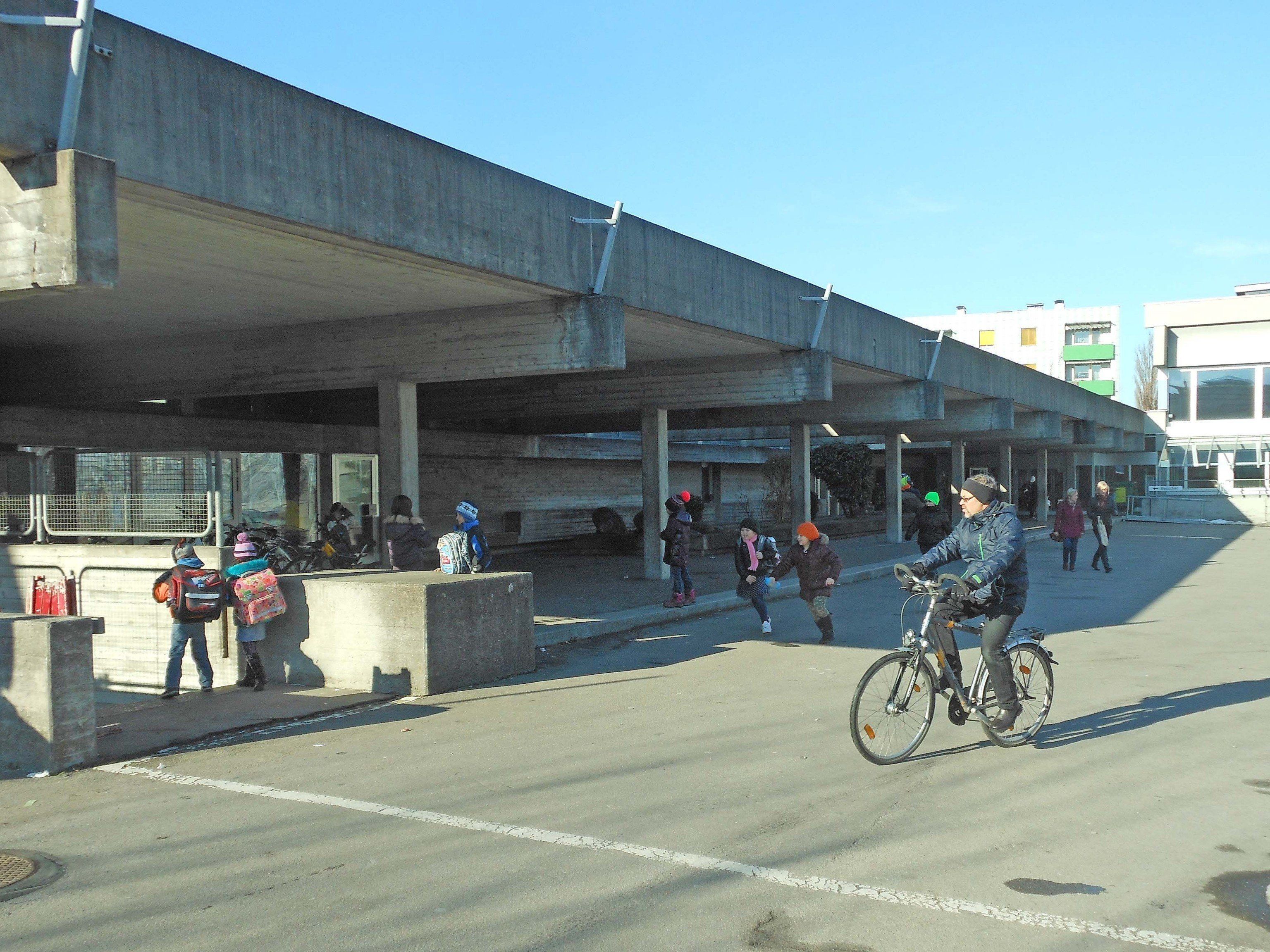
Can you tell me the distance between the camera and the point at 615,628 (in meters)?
13.4

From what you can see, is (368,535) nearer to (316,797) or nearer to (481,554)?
(481,554)

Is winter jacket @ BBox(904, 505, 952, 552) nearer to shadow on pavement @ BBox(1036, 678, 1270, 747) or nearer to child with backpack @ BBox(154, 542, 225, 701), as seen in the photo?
shadow on pavement @ BBox(1036, 678, 1270, 747)

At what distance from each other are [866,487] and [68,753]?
39993 mm

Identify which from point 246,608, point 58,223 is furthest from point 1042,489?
point 58,223

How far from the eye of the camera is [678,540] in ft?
49.2

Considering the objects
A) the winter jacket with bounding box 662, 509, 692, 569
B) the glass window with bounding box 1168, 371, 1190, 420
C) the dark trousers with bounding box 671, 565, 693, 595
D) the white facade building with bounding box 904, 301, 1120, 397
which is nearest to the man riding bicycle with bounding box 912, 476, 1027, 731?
the winter jacket with bounding box 662, 509, 692, 569

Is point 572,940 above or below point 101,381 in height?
below

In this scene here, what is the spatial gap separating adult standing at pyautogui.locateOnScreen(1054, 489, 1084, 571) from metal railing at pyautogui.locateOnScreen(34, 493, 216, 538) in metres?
16.4

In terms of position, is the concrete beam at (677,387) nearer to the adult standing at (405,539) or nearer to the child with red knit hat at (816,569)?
the child with red knit hat at (816,569)

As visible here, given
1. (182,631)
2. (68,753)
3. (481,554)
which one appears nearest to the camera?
(68,753)

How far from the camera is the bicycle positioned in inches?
258

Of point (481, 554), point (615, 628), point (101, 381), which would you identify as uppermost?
point (101, 381)

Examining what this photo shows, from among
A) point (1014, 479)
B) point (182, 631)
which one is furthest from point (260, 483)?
point (1014, 479)

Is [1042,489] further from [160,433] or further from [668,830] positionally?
[668,830]
